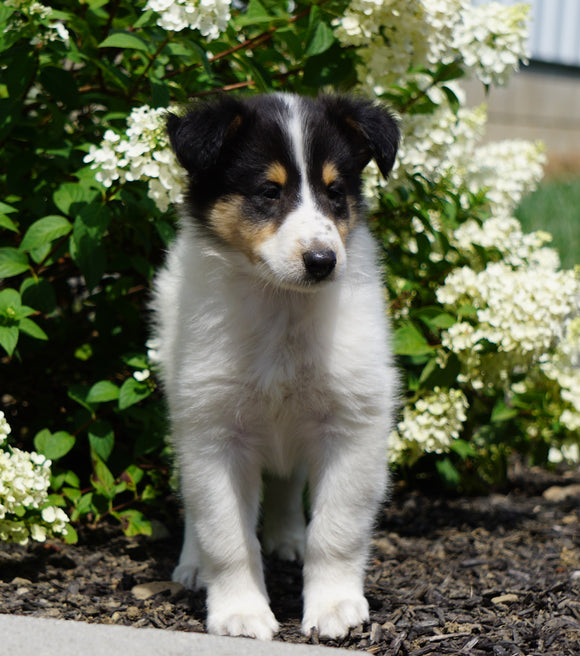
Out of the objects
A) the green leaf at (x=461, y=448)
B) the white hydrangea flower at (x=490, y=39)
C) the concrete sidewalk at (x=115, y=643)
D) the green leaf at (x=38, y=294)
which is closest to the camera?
the concrete sidewalk at (x=115, y=643)

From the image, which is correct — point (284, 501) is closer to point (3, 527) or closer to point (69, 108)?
point (3, 527)

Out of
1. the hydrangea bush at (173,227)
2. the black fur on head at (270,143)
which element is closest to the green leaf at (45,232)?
the hydrangea bush at (173,227)

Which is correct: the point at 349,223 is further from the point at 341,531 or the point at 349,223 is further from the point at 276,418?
the point at 341,531

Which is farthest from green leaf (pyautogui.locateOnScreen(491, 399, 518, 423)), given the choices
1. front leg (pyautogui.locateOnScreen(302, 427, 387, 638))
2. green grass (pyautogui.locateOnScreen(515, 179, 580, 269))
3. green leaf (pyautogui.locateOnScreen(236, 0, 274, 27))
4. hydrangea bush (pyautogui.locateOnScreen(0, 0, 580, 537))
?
green grass (pyautogui.locateOnScreen(515, 179, 580, 269))

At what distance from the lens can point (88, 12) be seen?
383 cm

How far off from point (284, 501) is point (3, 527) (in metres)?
1.28

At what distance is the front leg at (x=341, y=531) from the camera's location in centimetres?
326

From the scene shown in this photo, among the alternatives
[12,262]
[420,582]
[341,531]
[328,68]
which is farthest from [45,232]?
[420,582]

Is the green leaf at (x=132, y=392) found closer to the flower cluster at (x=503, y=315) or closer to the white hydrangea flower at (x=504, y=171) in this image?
the flower cluster at (x=503, y=315)

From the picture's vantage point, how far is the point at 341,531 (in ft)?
10.7

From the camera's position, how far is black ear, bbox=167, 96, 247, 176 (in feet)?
10.6

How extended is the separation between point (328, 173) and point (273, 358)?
2.28 feet

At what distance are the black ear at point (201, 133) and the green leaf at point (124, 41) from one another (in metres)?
0.36

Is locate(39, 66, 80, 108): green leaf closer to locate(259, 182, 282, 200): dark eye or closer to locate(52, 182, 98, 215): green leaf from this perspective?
locate(52, 182, 98, 215): green leaf
